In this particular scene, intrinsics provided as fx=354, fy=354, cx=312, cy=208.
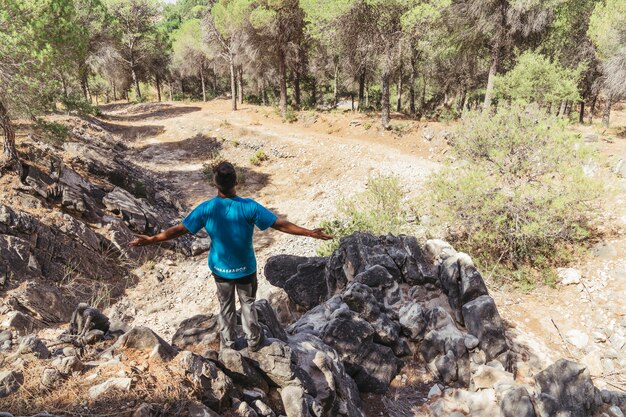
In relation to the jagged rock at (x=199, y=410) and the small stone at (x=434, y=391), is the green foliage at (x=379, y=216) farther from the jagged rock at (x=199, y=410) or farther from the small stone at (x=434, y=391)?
the jagged rock at (x=199, y=410)

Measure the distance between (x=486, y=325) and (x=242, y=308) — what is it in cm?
491

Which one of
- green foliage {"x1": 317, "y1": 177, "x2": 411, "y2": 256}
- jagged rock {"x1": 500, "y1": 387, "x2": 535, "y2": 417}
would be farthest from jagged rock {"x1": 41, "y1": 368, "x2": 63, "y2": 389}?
green foliage {"x1": 317, "y1": 177, "x2": 411, "y2": 256}

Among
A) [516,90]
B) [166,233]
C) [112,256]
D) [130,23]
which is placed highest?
[130,23]

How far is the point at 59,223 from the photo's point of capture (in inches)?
416

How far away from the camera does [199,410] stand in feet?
11.4

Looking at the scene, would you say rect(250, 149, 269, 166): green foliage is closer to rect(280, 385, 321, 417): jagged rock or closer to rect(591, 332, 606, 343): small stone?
rect(591, 332, 606, 343): small stone

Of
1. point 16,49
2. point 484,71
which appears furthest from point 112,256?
point 484,71

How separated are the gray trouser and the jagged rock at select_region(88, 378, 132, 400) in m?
1.19

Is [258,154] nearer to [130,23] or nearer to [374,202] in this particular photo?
[374,202]

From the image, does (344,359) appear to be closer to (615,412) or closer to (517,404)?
(517,404)

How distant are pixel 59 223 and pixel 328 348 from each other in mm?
9416

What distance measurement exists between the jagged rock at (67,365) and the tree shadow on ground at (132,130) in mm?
26956

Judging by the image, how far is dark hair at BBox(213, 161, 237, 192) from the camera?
12.5ft

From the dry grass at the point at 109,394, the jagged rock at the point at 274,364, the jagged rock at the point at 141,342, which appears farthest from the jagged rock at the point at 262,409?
the jagged rock at the point at 141,342
